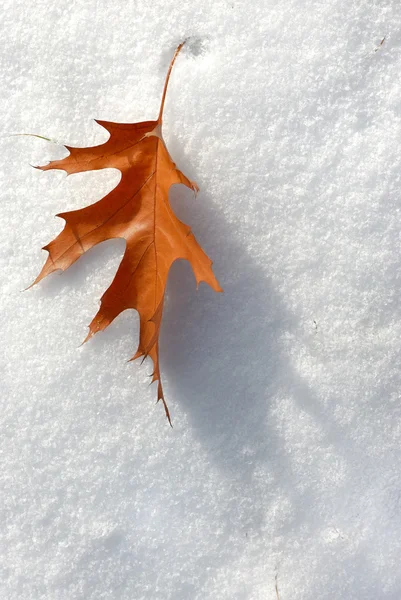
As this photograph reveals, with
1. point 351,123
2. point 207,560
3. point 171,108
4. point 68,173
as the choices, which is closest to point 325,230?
point 351,123

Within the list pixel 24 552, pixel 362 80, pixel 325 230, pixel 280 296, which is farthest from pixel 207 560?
pixel 362 80

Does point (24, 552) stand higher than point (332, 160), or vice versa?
point (332, 160)

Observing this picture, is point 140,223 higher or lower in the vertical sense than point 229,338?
higher

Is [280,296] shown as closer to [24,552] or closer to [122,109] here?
[122,109]

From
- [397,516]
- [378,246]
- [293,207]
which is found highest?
[293,207]
